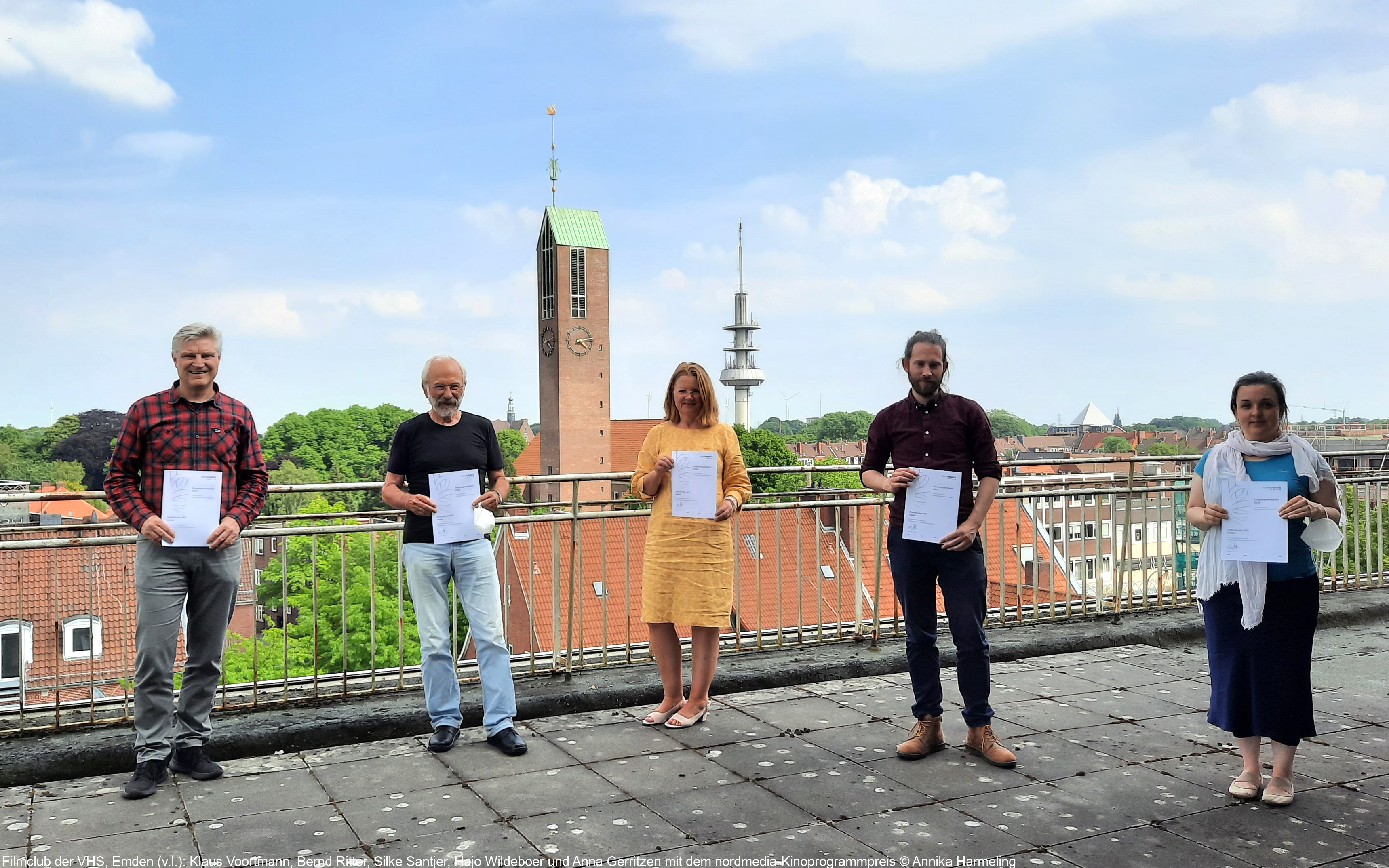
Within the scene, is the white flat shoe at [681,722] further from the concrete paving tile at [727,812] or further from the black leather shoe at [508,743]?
the concrete paving tile at [727,812]

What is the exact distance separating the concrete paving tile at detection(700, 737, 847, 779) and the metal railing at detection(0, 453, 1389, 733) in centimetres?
122

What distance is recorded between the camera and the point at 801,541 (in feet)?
24.6

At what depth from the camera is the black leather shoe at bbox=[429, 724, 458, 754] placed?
5156 millimetres

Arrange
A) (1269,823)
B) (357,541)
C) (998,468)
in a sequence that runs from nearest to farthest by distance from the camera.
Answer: (1269,823), (998,468), (357,541)

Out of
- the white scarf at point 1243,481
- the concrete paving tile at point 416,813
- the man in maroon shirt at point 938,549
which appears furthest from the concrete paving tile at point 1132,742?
the concrete paving tile at point 416,813

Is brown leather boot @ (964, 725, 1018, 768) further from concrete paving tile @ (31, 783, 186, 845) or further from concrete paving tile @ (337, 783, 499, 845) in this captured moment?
concrete paving tile @ (31, 783, 186, 845)

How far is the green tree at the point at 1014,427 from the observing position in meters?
140

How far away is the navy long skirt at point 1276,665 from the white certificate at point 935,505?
1.18m

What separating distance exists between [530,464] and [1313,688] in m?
93.9

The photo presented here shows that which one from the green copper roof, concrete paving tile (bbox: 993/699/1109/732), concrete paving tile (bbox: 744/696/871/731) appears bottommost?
concrete paving tile (bbox: 993/699/1109/732)

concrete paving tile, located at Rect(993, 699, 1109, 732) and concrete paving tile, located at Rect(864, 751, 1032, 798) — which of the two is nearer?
concrete paving tile, located at Rect(864, 751, 1032, 798)

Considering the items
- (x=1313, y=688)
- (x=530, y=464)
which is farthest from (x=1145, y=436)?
(x=1313, y=688)

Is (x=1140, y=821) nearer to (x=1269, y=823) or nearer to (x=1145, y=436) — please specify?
(x=1269, y=823)

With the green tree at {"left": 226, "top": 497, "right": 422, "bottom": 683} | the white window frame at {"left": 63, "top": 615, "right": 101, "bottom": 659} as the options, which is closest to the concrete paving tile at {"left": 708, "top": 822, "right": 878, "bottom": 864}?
the green tree at {"left": 226, "top": 497, "right": 422, "bottom": 683}
